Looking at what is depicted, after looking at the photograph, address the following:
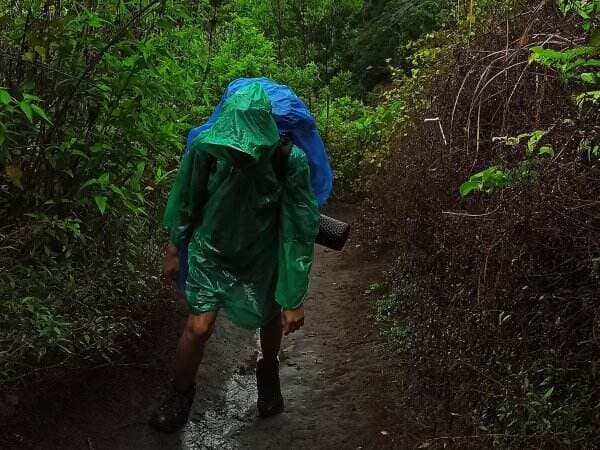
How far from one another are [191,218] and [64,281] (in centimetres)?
79

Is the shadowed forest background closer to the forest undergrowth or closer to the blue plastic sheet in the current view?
the forest undergrowth

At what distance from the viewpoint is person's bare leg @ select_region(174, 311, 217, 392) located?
3.41m

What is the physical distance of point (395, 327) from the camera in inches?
186

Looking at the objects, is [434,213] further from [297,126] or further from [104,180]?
[104,180]

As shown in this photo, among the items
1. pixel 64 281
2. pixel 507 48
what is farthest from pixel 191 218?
pixel 507 48

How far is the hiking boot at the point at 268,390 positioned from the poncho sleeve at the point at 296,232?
792 millimetres

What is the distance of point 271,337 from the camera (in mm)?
3797

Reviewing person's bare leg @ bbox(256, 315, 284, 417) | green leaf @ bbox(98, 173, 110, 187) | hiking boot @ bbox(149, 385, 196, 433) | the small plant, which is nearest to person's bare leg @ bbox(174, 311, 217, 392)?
hiking boot @ bbox(149, 385, 196, 433)

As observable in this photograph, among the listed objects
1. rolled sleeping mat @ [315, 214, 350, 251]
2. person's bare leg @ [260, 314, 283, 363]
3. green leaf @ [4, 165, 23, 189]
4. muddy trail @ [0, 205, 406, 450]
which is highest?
green leaf @ [4, 165, 23, 189]

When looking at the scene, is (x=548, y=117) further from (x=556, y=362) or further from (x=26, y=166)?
(x=26, y=166)

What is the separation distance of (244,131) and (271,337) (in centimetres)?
137

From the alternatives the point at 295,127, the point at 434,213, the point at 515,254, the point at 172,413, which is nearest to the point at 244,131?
the point at 295,127

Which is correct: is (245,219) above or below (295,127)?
below

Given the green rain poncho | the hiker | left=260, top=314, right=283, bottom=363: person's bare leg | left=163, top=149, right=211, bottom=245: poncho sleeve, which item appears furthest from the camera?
left=260, top=314, right=283, bottom=363: person's bare leg
